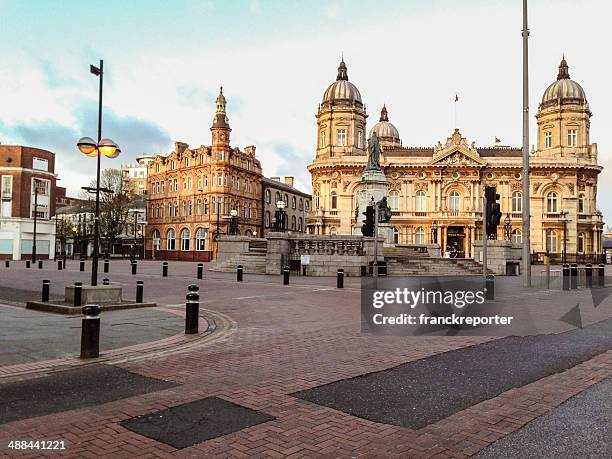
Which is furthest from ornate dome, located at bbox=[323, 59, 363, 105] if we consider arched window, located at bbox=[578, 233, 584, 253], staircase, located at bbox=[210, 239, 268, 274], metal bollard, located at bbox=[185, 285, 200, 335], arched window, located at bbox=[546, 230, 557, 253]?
metal bollard, located at bbox=[185, 285, 200, 335]

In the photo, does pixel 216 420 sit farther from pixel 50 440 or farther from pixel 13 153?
pixel 13 153

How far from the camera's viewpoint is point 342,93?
7912cm

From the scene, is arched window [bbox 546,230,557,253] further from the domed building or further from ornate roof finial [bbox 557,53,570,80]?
ornate roof finial [bbox 557,53,570,80]

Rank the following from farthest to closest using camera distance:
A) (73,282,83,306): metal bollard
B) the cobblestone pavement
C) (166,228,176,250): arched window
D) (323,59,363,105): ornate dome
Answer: (323,59,363,105): ornate dome → (166,228,176,250): arched window → (73,282,83,306): metal bollard → the cobblestone pavement

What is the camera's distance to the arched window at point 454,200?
7388cm

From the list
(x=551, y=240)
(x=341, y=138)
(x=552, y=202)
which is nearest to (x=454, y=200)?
(x=552, y=202)

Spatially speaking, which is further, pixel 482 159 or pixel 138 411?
pixel 482 159

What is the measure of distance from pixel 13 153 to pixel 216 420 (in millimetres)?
69326

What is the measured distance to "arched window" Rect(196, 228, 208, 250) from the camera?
2781 inches

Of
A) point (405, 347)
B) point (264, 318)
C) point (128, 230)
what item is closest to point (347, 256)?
point (264, 318)

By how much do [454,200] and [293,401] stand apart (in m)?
71.6

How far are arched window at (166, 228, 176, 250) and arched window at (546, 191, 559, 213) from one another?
5266 cm

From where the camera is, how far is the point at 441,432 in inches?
199

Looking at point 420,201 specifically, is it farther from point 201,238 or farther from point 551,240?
point 201,238
